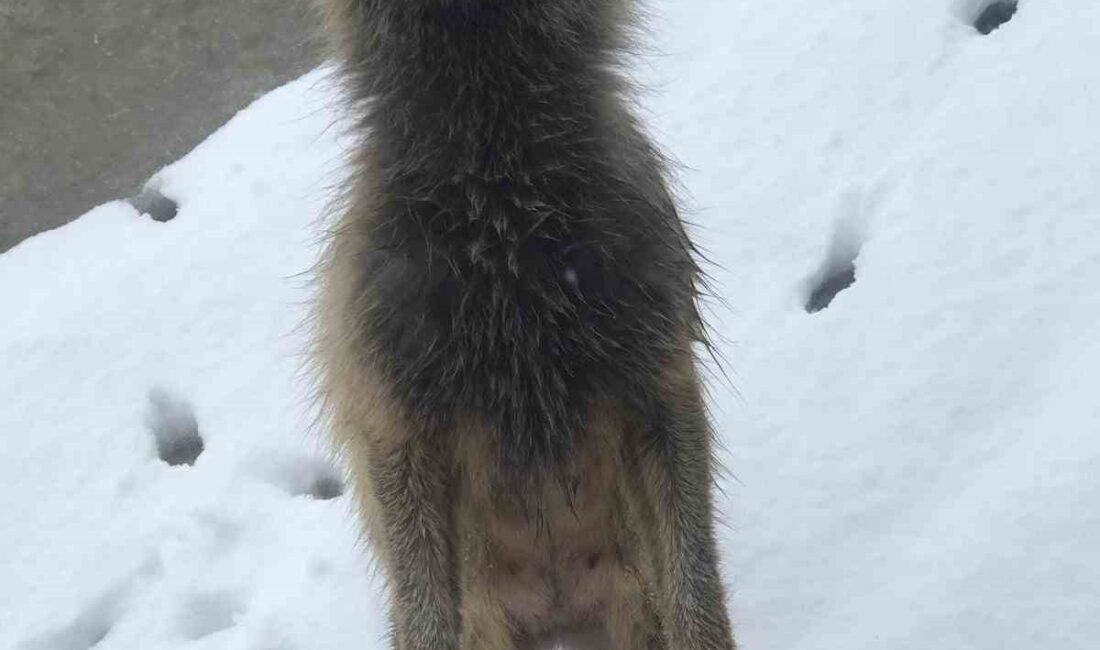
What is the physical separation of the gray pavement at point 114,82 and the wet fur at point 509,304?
3.39 m

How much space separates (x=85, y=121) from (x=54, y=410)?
6.35ft

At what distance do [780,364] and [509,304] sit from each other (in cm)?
138

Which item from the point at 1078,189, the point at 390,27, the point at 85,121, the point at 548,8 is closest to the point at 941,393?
the point at 1078,189

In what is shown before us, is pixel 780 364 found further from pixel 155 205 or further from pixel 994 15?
pixel 155 205

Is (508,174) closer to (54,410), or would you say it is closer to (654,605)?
(654,605)

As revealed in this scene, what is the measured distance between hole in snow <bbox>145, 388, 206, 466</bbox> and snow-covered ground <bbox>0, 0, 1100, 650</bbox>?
0.03 feet

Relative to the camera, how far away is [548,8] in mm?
2688

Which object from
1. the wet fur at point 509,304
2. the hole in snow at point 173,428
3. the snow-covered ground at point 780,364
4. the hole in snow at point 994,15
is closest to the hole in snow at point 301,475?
the snow-covered ground at point 780,364

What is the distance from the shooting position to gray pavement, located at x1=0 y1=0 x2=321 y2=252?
5996 millimetres

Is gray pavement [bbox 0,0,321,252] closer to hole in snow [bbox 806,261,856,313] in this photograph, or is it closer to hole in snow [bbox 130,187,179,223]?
hole in snow [bbox 130,187,179,223]

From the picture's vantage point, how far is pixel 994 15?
449 centimetres

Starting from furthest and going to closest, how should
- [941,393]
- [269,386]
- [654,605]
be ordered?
[269,386] → [941,393] → [654,605]

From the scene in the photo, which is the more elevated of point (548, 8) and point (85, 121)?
point (548, 8)

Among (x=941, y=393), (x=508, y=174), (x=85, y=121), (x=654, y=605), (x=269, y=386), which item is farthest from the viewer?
(x=85, y=121)
